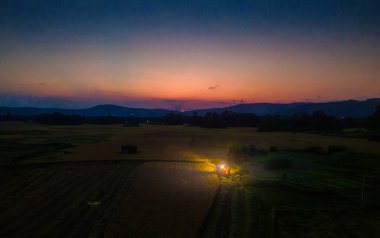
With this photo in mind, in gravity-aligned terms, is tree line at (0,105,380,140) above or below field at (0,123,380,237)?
above

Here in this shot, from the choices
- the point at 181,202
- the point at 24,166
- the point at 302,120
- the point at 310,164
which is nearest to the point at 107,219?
the point at 181,202

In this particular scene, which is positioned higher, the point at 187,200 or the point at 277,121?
the point at 277,121

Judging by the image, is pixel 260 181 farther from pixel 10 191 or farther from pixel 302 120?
pixel 302 120

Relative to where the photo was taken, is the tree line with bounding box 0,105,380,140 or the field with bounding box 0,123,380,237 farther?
the tree line with bounding box 0,105,380,140

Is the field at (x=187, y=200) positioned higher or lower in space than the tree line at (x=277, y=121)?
lower

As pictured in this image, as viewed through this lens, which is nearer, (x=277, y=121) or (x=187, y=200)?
(x=187, y=200)

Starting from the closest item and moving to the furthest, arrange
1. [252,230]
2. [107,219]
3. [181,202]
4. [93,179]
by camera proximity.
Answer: [252,230] → [107,219] → [181,202] → [93,179]

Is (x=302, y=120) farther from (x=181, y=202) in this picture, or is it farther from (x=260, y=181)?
(x=181, y=202)

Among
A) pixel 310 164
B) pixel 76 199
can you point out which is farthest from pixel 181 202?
pixel 310 164

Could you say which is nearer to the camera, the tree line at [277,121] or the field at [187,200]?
the field at [187,200]

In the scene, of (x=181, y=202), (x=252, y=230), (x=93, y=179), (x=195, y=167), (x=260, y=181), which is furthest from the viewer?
(x=195, y=167)

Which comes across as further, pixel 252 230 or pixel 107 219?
pixel 107 219
